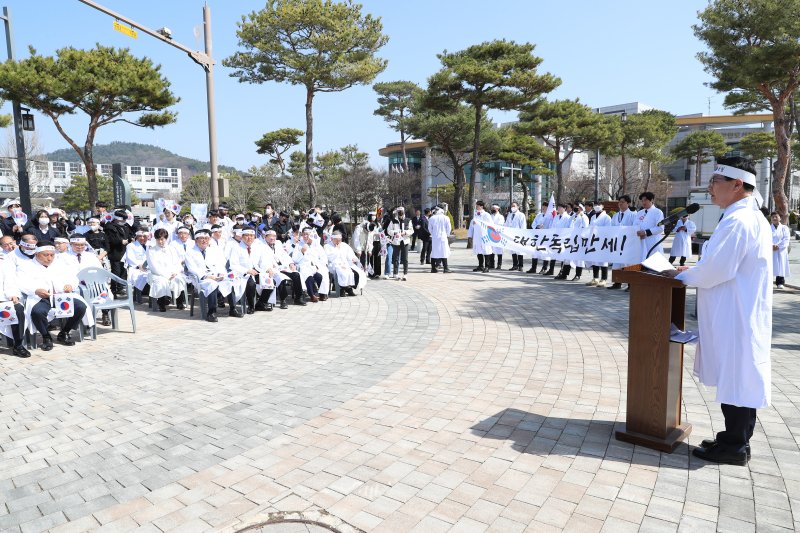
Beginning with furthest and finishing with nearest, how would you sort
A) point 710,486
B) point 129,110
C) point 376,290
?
point 129,110 → point 376,290 → point 710,486

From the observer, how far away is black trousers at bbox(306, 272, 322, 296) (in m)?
10.7

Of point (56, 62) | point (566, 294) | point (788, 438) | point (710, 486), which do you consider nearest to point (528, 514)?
point (710, 486)

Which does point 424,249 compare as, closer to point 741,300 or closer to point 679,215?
point 679,215

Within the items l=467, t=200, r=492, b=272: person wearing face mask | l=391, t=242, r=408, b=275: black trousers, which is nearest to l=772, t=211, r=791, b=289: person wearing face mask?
l=467, t=200, r=492, b=272: person wearing face mask

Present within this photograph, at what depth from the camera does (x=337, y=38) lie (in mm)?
24734

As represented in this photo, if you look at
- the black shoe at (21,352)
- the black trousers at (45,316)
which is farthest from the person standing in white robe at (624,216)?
the black shoe at (21,352)

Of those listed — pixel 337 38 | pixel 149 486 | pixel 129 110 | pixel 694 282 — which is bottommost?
pixel 149 486

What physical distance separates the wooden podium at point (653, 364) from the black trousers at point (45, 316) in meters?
7.35

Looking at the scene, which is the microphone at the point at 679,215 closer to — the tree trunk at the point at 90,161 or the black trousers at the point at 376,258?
the black trousers at the point at 376,258

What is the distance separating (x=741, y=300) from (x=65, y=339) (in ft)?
27.5

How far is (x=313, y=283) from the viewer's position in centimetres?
1079

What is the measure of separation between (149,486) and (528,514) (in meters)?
2.57

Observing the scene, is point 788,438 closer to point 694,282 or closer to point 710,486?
point 710,486

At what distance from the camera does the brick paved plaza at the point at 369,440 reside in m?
3.14
